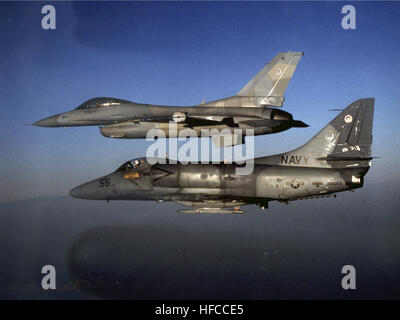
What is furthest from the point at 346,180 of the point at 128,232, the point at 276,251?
the point at 128,232

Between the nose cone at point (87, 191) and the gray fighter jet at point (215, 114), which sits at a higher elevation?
the gray fighter jet at point (215, 114)

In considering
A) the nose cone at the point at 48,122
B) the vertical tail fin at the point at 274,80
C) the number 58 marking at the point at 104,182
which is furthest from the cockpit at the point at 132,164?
the vertical tail fin at the point at 274,80

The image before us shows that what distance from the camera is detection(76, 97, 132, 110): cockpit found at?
1878 cm

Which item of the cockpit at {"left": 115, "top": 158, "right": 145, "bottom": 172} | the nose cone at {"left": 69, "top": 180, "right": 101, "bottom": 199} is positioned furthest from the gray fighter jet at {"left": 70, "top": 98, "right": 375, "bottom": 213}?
the nose cone at {"left": 69, "top": 180, "right": 101, "bottom": 199}

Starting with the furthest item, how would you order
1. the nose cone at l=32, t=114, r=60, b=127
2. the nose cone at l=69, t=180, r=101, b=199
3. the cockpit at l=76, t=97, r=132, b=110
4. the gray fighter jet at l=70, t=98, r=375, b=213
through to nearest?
the cockpit at l=76, t=97, r=132, b=110
the nose cone at l=32, t=114, r=60, b=127
the nose cone at l=69, t=180, r=101, b=199
the gray fighter jet at l=70, t=98, r=375, b=213

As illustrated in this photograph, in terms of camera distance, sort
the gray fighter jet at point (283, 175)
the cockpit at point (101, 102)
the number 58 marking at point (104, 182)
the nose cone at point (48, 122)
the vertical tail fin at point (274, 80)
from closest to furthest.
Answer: the gray fighter jet at point (283, 175) → the number 58 marking at point (104, 182) → the vertical tail fin at point (274, 80) → the nose cone at point (48, 122) → the cockpit at point (101, 102)

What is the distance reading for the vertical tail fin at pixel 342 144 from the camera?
14.8m

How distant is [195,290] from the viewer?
20031mm

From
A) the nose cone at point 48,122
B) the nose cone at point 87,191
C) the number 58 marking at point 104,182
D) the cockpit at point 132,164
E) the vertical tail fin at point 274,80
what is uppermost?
the vertical tail fin at point 274,80

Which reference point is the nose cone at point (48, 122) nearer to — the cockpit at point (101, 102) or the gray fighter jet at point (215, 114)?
the gray fighter jet at point (215, 114)

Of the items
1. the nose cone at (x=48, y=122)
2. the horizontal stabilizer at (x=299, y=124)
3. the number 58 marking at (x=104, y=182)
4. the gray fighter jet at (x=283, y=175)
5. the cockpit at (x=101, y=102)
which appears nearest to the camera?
the gray fighter jet at (x=283, y=175)

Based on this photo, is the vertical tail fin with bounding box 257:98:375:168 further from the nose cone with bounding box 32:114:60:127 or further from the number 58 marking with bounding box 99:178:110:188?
the nose cone with bounding box 32:114:60:127

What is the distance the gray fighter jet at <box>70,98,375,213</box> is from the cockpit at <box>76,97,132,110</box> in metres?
4.27

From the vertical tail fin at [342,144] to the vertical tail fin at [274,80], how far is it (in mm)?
2920
